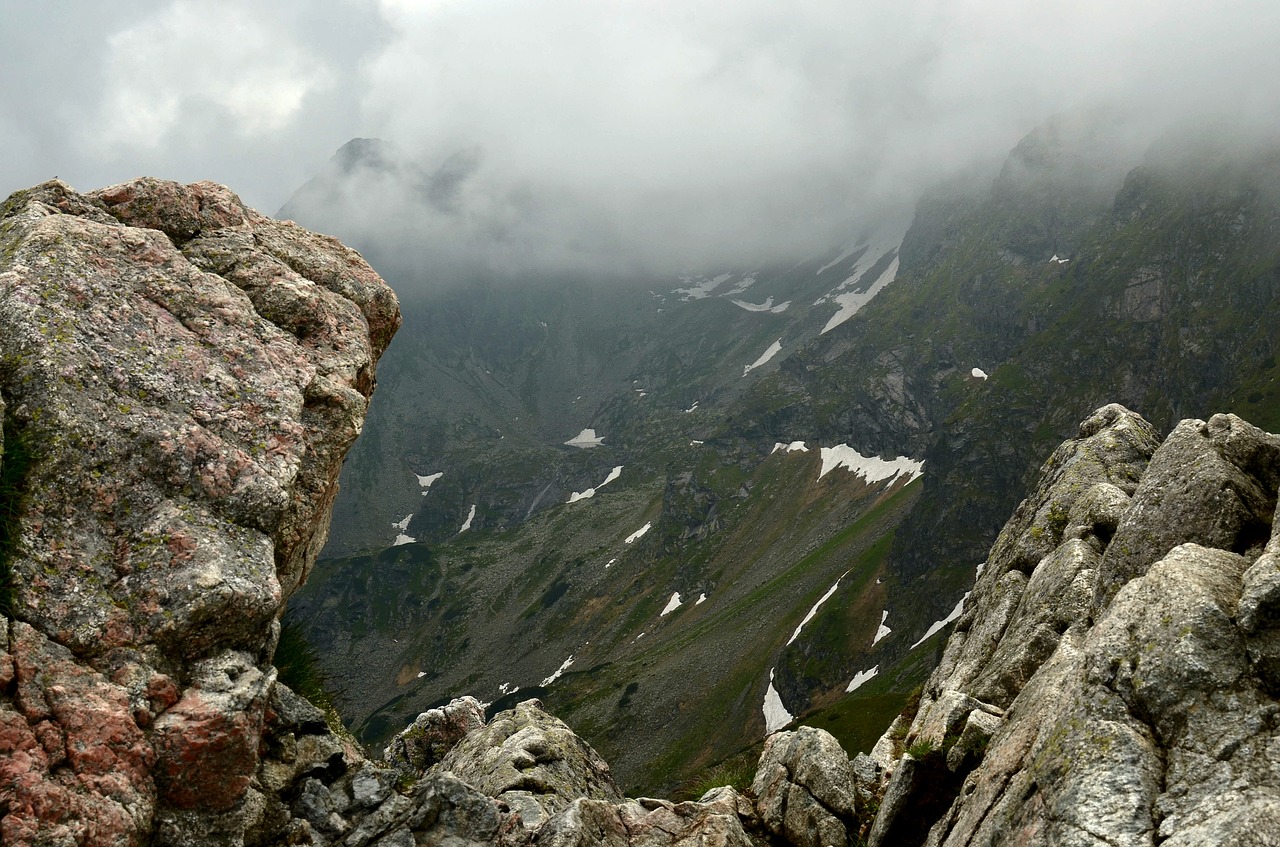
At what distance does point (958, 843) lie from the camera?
15.0m

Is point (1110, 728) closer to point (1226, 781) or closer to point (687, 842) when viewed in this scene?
point (1226, 781)

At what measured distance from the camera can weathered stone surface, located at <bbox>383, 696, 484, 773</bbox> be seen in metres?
32.0

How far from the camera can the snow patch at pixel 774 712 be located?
183 metres

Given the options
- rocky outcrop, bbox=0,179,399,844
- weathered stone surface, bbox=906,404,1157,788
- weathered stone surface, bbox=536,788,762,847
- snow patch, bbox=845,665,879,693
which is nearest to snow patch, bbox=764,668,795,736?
snow patch, bbox=845,665,879,693

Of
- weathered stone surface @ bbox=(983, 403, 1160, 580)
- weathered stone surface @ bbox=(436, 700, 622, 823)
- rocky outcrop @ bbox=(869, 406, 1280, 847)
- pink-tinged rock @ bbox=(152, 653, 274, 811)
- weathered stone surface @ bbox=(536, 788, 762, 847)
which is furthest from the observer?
weathered stone surface @ bbox=(983, 403, 1160, 580)

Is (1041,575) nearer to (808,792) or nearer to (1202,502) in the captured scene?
(1202,502)

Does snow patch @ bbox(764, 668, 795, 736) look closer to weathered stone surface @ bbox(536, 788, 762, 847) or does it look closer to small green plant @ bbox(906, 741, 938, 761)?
weathered stone surface @ bbox(536, 788, 762, 847)

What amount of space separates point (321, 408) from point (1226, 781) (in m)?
21.2

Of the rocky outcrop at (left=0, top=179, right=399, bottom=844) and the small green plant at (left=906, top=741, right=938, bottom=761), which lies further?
the small green plant at (left=906, top=741, right=938, bottom=761)

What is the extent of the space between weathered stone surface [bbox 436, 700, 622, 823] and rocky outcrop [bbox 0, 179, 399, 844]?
7.30 m

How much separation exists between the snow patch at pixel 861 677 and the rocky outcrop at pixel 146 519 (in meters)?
182

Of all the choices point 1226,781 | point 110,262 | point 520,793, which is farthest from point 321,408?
point 1226,781

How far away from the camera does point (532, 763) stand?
80.3 ft

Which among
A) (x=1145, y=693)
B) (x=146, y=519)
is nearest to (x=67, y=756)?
(x=146, y=519)
